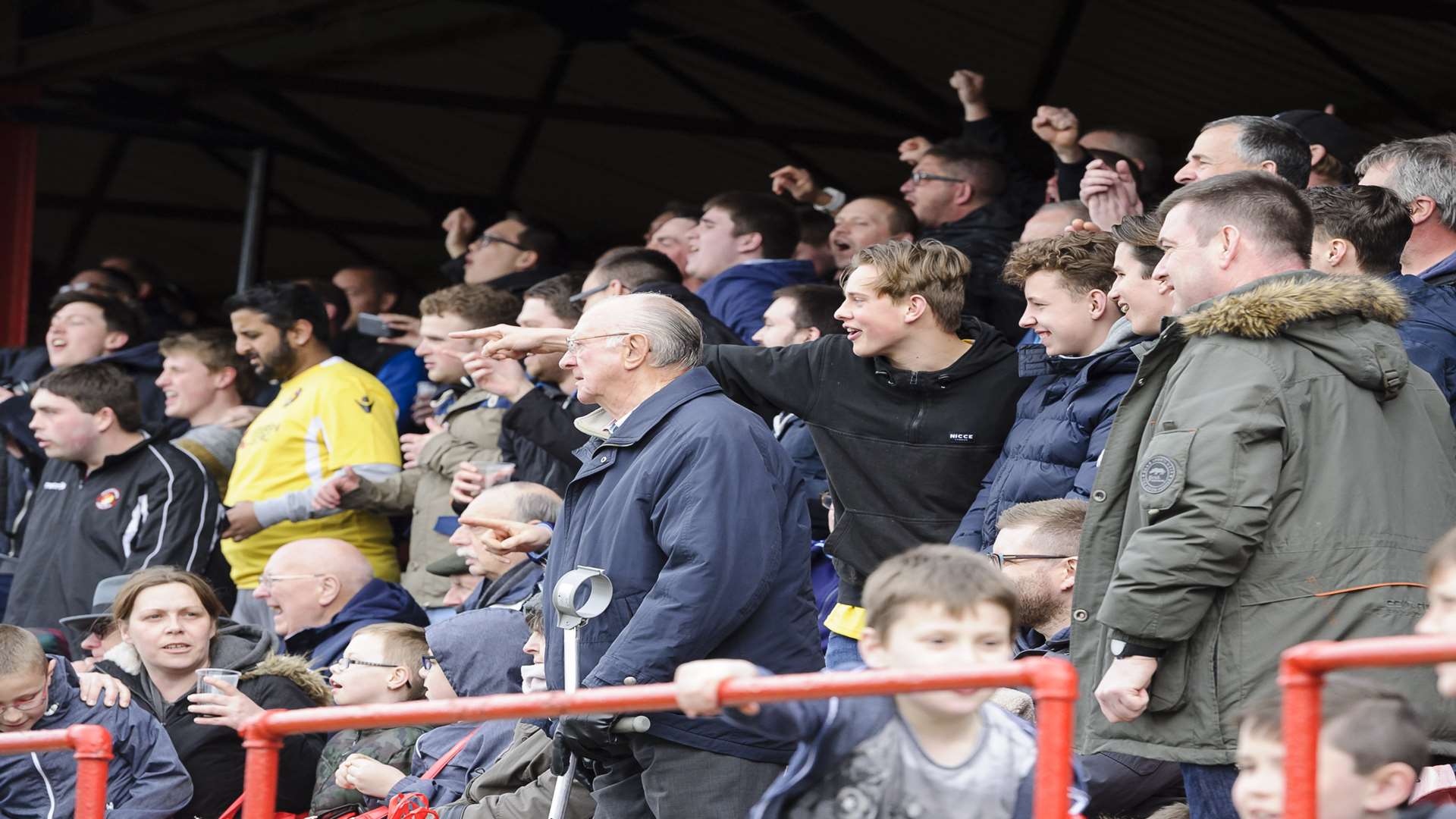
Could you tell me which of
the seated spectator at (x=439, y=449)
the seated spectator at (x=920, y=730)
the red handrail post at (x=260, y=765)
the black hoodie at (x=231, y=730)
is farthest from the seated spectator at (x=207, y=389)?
the seated spectator at (x=920, y=730)

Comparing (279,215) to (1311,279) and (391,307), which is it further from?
(1311,279)

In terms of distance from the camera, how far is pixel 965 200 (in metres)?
7.32

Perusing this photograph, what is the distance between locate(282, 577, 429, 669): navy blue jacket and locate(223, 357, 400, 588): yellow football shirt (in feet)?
2.76

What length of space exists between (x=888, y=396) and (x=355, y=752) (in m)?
2.09

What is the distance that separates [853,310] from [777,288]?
2029 millimetres

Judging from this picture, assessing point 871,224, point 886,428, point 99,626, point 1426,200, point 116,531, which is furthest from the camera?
point 871,224

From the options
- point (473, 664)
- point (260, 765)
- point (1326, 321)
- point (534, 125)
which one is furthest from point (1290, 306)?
point (534, 125)

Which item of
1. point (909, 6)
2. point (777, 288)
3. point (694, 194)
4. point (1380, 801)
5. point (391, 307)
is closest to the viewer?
point (1380, 801)

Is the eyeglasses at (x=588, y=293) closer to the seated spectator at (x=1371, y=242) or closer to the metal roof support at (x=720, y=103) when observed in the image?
the seated spectator at (x=1371, y=242)

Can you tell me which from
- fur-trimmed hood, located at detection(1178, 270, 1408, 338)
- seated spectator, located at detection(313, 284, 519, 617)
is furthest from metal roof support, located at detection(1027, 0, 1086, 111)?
fur-trimmed hood, located at detection(1178, 270, 1408, 338)

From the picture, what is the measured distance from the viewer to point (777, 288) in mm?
7230

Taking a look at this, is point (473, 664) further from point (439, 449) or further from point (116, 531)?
point (116, 531)

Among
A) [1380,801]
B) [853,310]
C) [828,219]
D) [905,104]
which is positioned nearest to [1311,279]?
[1380,801]

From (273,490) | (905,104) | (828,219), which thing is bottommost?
(273,490)
